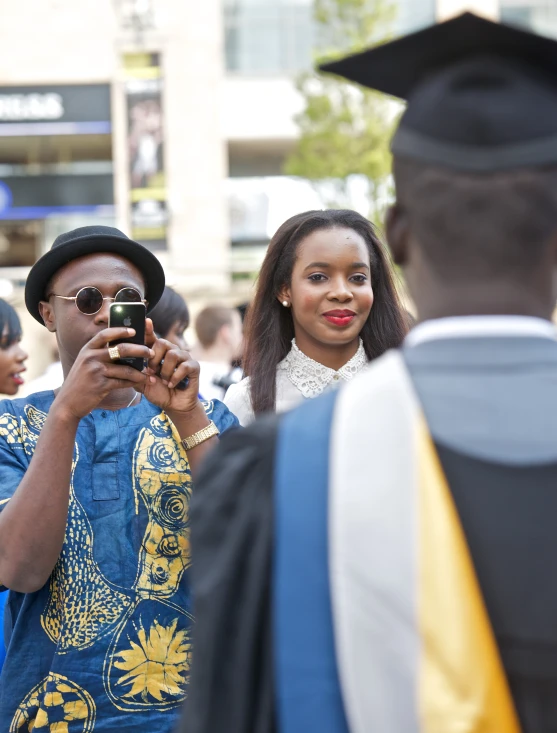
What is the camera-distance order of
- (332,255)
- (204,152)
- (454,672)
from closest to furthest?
(454,672) → (332,255) → (204,152)

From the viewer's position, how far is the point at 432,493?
152cm

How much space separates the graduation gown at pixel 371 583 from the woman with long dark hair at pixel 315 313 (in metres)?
2.02

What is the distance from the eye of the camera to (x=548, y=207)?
159 centimetres

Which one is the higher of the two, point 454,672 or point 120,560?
point 454,672

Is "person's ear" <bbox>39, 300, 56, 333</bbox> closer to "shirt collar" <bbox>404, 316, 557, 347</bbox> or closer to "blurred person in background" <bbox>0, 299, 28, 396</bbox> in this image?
"shirt collar" <bbox>404, 316, 557, 347</bbox>

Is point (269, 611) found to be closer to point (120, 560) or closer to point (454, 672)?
point (454, 672)

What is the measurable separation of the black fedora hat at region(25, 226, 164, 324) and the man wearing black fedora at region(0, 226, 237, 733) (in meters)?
0.01

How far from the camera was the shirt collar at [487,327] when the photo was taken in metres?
1.61

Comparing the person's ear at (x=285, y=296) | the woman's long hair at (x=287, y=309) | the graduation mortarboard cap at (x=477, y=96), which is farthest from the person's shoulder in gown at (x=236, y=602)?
the person's ear at (x=285, y=296)

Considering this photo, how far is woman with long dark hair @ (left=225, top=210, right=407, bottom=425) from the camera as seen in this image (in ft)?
12.2

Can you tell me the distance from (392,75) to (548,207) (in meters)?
0.37

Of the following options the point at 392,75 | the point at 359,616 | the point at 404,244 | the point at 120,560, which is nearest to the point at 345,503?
the point at 359,616

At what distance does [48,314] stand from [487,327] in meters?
1.79

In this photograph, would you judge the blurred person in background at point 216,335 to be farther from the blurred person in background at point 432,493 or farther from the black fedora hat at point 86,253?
the blurred person in background at point 432,493
